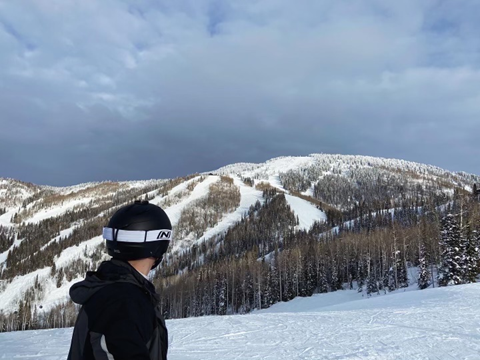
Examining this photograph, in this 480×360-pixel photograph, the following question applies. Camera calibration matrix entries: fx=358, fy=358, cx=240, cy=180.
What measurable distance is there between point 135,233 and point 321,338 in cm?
1269

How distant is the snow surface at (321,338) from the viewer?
36.7 ft

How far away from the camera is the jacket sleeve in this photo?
6.91ft

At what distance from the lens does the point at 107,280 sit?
2.36 meters

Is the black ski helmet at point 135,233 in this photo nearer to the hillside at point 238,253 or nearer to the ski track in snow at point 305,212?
the hillside at point 238,253

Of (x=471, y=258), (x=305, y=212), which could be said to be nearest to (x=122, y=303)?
(x=471, y=258)

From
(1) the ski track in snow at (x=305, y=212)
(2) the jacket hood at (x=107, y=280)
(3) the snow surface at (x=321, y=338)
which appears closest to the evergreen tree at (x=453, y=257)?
(3) the snow surface at (x=321, y=338)

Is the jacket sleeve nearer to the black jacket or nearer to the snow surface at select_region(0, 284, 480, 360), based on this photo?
the black jacket

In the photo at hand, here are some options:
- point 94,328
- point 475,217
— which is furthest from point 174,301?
point 94,328

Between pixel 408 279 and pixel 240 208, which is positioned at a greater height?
pixel 240 208

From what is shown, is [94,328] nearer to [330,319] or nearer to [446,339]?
→ [446,339]

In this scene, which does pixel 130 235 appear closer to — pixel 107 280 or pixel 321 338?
pixel 107 280

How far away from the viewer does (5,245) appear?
179375 mm

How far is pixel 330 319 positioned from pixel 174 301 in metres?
69.9

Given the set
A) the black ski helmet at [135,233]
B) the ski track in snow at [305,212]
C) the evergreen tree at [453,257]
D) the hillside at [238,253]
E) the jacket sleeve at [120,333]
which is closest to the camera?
the jacket sleeve at [120,333]
